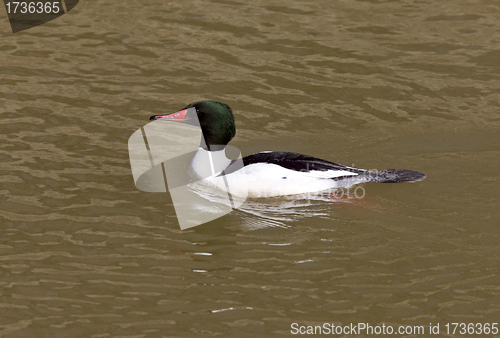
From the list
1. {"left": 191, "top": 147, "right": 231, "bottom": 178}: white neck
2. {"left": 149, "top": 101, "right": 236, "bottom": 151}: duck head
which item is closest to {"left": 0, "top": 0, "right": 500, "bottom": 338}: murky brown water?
{"left": 191, "top": 147, "right": 231, "bottom": 178}: white neck

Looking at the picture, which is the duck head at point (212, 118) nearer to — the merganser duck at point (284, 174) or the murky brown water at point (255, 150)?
the merganser duck at point (284, 174)

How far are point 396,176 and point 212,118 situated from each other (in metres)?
2.40

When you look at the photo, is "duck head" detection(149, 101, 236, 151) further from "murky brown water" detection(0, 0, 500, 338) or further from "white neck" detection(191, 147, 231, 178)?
"murky brown water" detection(0, 0, 500, 338)

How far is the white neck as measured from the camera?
28.2ft

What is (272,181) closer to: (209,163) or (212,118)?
(209,163)

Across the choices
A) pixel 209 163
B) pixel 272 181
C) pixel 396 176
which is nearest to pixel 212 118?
pixel 209 163

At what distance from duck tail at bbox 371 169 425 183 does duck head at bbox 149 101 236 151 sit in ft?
6.29

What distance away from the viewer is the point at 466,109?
34.1 feet

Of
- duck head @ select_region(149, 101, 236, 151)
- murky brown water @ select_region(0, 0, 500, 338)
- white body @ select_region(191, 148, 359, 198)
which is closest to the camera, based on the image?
murky brown water @ select_region(0, 0, 500, 338)

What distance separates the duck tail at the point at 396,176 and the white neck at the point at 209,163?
1.91 m

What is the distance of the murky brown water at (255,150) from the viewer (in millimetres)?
6105

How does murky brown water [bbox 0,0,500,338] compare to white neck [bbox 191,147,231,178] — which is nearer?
murky brown water [bbox 0,0,500,338]

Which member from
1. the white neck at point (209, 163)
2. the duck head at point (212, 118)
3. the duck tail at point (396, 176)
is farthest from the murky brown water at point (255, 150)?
the duck head at point (212, 118)

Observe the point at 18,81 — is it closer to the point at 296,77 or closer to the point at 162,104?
the point at 162,104
